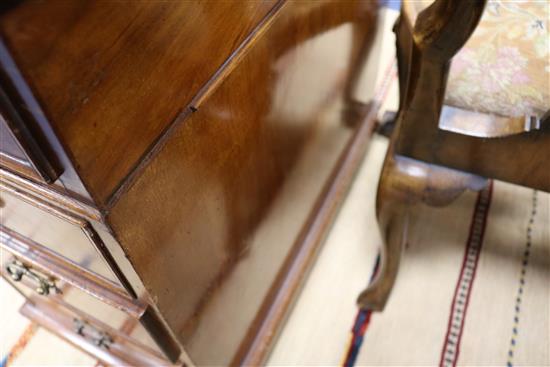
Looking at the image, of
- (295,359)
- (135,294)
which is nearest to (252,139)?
(135,294)

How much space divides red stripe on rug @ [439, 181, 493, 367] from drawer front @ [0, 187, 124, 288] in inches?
21.8

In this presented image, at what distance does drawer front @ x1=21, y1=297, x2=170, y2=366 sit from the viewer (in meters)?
0.61

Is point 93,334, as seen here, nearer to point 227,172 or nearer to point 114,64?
point 227,172

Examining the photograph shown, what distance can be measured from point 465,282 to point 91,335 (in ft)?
1.97

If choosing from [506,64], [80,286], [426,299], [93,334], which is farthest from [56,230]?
[426,299]

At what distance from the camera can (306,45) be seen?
529 millimetres

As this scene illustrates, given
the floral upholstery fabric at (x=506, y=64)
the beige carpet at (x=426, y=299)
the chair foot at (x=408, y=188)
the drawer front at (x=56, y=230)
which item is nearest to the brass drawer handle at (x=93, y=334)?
the beige carpet at (x=426, y=299)

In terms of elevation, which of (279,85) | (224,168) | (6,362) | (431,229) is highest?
(431,229)

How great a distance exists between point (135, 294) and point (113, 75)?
0.22 m

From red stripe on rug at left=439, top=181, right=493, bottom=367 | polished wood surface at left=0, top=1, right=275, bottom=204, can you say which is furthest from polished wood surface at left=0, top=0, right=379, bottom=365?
red stripe on rug at left=439, top=181, right=493, bottom=367

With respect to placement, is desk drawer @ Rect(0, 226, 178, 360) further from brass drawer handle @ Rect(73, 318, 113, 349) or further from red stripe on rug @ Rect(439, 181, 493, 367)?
red stripe on rug @ Rect(439, 181, 493, 367)

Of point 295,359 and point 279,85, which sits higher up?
point 279,85

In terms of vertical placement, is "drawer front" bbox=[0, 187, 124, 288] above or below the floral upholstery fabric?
below

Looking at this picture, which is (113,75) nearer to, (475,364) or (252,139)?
(252,139)
